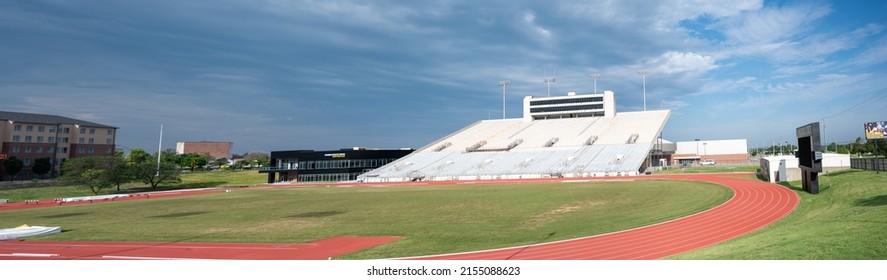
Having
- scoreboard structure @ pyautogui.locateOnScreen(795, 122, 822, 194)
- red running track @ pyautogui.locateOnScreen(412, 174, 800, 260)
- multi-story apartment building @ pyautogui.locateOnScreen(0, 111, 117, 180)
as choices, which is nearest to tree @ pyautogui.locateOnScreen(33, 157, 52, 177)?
multi-story apartment building @ pyautogui.locateOnScreen(0, 111, 117, 180)

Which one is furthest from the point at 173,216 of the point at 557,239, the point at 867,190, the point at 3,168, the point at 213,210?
the point at 3,168

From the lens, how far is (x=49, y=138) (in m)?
83.8

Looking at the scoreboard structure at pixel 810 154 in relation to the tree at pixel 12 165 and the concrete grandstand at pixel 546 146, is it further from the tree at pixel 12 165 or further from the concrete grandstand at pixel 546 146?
the tree at pixel 12 165

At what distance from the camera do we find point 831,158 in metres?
39.7

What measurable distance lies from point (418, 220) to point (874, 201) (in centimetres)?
2113

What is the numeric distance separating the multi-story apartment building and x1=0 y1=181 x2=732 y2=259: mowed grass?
5379cm

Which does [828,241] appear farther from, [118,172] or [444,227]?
[118,172]

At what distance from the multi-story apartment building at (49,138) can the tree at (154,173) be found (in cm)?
2551

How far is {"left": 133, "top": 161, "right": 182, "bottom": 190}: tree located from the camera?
222ft

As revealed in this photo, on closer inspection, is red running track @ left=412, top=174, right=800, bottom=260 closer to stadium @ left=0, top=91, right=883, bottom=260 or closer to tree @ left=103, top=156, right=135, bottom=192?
stadium @ left=0, top=91, right=883, bottom=260

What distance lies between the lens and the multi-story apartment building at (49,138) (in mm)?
77688

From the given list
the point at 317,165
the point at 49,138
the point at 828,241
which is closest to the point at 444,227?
the point at 828,241
